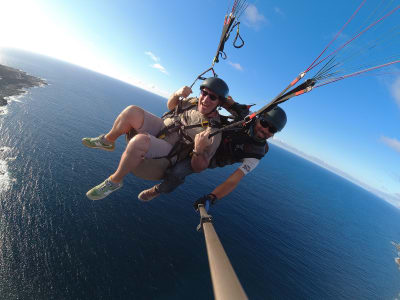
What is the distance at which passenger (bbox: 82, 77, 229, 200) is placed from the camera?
474 cm

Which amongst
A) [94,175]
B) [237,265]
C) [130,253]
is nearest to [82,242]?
[130,253]

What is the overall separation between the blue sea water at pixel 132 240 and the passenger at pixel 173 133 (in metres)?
27.3

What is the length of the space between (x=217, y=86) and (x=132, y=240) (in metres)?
32.3

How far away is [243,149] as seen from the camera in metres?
5.98

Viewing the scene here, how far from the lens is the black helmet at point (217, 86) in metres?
5.39

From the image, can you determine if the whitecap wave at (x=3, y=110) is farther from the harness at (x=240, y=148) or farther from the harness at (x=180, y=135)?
the harness at (x=240, y=148)

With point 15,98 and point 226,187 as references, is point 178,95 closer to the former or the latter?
point 226,187

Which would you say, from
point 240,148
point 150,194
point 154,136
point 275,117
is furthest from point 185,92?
point 150,194

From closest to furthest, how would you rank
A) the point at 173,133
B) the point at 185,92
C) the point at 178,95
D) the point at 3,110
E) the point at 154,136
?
the point at 154,136 < the point at 173,133 < the point at 185,92 < the point at 178,95 < the point at 3,110

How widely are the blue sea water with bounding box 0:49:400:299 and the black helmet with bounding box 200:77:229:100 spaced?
2920 cm

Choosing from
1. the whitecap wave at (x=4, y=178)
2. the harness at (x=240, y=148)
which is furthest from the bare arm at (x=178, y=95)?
the whitecap wave at (x=4, y=178)

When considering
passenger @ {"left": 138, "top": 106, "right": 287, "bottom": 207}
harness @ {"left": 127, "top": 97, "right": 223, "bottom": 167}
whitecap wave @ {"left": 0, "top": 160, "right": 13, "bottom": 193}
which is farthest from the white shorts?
whitecap wave @ {"left": 0, "top": 160, "right": 13, "bottom": 193}

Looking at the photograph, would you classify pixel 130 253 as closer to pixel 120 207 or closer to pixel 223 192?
pixel 120 207

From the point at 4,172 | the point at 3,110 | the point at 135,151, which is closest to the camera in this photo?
the point at 135,151
